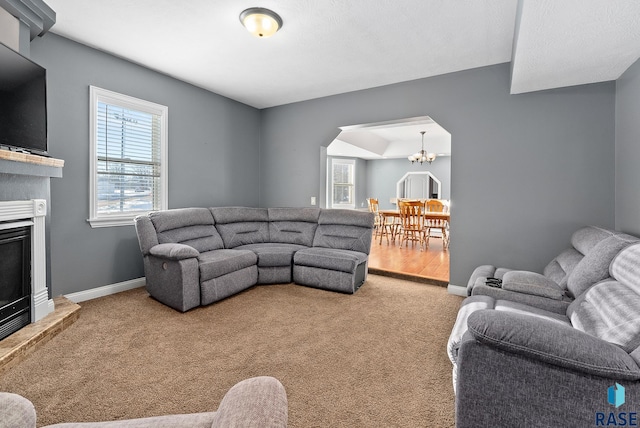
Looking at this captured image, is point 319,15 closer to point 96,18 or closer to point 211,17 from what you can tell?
point 211,17

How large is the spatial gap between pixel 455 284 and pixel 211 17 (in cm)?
383

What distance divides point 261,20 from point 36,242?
101 inches

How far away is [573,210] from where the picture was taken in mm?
2943

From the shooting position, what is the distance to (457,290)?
348 cm

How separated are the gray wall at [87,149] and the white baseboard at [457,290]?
349 cm

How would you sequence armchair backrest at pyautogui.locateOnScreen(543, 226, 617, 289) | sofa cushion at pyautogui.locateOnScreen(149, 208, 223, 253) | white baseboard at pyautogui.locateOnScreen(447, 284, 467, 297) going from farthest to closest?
white baseboard at pyautogui.locateOnScreen(447, 284, 467, 297)
sofa cushion at pyautogui.locateOnScreen(149, 208, 223, 253)
armchair backrest at pyautogui.locateOnScreen(543, 226, 617, 289)

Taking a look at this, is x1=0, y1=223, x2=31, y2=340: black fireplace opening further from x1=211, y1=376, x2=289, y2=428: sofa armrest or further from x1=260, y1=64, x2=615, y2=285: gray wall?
x1=260, y1=64, x2=615, y2=285: gray wall

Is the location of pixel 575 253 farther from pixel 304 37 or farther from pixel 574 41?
pixel 304 37

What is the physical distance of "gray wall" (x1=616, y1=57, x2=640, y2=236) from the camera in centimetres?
233

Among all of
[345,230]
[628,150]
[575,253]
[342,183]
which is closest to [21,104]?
[345,230]

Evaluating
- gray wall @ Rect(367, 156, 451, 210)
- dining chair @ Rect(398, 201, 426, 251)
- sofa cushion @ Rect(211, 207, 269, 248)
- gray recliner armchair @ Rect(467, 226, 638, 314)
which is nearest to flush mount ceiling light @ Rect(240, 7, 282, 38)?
sofa cushion @ Rect(211, 207, 269, 248)

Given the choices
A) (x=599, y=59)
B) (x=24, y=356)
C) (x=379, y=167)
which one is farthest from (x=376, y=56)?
(x=379, y=167)

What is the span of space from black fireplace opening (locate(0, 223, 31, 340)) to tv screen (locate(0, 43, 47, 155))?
2.13ft

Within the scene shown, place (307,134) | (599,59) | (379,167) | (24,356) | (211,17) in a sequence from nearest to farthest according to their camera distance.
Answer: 1. (24,356)
2. (599,59)
3. (211,17)
4. (307,134)
5. (379,167)
